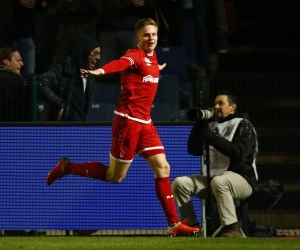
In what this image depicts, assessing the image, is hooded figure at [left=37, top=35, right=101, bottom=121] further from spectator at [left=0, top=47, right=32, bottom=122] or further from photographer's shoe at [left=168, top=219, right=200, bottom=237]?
photographer's shoe at [left=168, top=219, right=200, bottom=237]

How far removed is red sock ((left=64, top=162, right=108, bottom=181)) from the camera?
42.1ft

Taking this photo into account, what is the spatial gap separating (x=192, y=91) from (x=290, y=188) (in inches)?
65.4

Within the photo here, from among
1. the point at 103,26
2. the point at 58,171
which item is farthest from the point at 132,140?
the point at 103,26

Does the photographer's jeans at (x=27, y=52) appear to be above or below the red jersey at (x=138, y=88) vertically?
above

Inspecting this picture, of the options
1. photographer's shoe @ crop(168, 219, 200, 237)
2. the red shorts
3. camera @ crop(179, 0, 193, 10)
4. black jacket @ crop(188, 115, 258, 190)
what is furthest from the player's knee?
camera @ crop(179, 0, 193, 10)

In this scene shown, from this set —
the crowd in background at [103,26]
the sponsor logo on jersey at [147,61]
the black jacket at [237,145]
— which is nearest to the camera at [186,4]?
the crowd in background at [103,26]

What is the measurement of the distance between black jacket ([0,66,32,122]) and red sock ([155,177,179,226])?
7.89 ft

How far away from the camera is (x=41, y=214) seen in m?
14.3

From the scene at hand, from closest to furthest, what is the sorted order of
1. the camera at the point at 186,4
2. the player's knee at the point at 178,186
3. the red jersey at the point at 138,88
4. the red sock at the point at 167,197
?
the red jersey at the point at 138,88 < the red sock at the point at 167,197 < the player's knee at the point at 178,186 < the camera at the point at 186,4

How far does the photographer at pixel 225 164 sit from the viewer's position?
1309 cm

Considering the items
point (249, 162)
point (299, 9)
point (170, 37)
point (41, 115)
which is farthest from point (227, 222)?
point (299, 9)

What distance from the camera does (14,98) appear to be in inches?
564

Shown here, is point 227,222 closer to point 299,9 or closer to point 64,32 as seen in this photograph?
point 64,32

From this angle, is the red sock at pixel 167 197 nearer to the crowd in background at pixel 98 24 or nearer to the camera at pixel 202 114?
the camera at pixel 202 114
